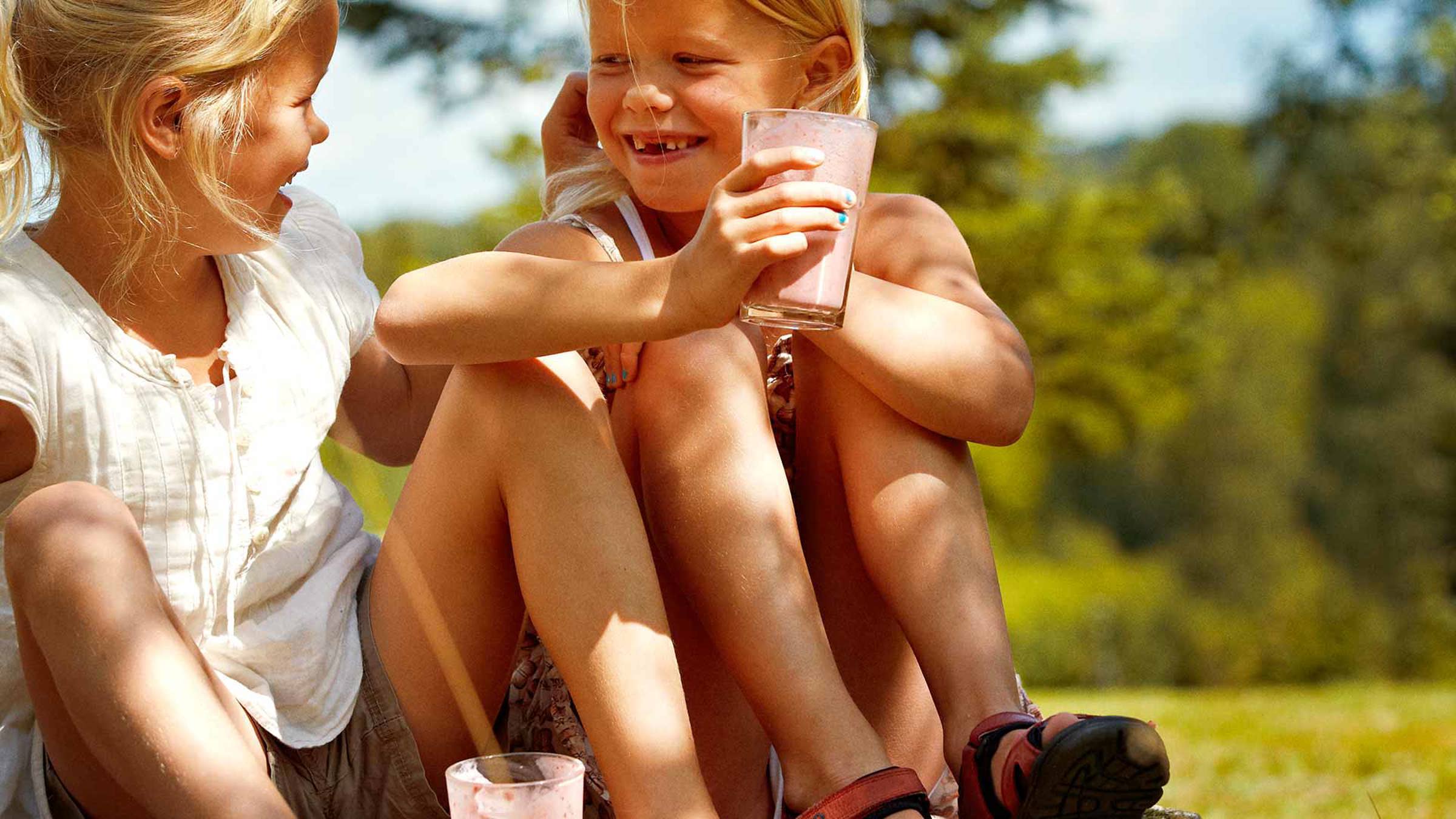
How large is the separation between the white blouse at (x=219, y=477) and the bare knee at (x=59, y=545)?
13cm

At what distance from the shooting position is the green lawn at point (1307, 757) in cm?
375

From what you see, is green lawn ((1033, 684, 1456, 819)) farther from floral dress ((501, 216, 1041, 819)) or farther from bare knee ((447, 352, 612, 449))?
bare knee ((447, 352, 612, 449))

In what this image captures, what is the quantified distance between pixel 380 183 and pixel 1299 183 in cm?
697

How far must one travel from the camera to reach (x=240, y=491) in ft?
5.33

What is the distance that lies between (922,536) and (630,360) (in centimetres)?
41

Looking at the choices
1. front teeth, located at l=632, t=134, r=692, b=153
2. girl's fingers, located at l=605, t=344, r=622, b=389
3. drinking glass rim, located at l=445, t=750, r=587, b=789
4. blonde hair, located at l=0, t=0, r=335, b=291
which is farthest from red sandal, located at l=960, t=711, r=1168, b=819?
blonde hair, located at l=0, t=0, r=335, b=291

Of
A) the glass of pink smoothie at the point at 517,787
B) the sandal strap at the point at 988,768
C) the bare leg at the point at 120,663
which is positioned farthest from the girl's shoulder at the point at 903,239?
the bare leg at the point at 120,663

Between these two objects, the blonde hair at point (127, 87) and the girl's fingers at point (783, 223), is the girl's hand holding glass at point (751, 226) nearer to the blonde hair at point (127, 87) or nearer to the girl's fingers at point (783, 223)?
the girl's fingers at point (783, 223)

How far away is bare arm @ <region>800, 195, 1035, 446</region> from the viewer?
1655mm

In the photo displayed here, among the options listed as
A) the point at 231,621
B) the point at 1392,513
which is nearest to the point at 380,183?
the point at 231,621

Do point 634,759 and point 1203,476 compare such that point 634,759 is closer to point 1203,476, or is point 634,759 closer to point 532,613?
point 532,613

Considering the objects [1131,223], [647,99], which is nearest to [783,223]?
[647,99]

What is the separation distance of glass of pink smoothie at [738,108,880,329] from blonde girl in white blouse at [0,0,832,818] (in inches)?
2.1

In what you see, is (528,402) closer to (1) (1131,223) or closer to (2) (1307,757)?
(2) (1307,757)
